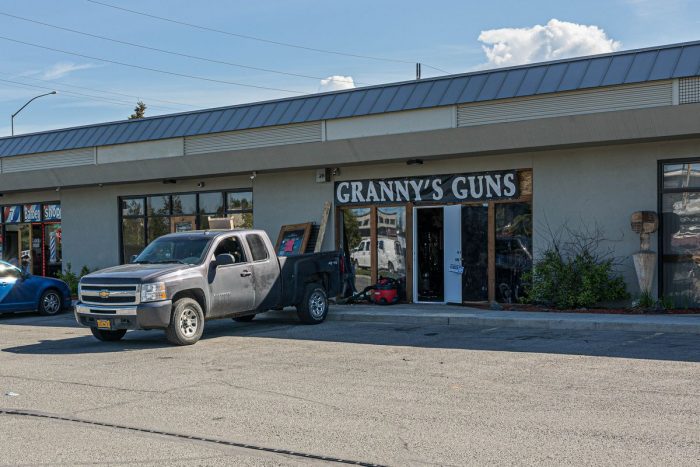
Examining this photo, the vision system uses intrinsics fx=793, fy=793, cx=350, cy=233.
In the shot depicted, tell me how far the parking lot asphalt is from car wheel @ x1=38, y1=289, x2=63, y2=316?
603 cm

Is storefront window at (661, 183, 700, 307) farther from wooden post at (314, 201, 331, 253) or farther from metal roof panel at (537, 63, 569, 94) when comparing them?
wooden post at (314, 201, 331, 253)

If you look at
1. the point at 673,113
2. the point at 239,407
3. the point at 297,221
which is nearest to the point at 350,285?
the point at 297,221

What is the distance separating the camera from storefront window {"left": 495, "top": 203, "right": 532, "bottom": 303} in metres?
17.5

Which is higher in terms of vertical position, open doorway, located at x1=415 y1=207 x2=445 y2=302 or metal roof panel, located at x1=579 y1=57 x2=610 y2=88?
metal roof panel, located at x1=579 y1=57 x2=610 y2=88

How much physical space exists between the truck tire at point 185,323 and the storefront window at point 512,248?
25.3ft

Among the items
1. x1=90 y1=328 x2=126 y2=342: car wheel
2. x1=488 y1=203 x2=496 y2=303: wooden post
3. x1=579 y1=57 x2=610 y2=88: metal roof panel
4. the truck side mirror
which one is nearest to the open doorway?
x1=488 y1=203 x2=496 y2=303: wooden post

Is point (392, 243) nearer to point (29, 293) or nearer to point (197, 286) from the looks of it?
point (197, 286)

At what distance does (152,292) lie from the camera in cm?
1221

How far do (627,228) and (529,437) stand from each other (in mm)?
10522

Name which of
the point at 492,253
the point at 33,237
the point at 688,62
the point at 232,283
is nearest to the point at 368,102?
the point at 492,253

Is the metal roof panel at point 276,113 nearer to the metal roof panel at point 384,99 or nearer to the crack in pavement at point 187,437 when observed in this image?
the metal roof panel at point 384,99

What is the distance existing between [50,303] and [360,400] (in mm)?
13328

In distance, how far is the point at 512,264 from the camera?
58.3 feet

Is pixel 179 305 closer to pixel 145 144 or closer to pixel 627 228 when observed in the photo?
pixel 627 228
